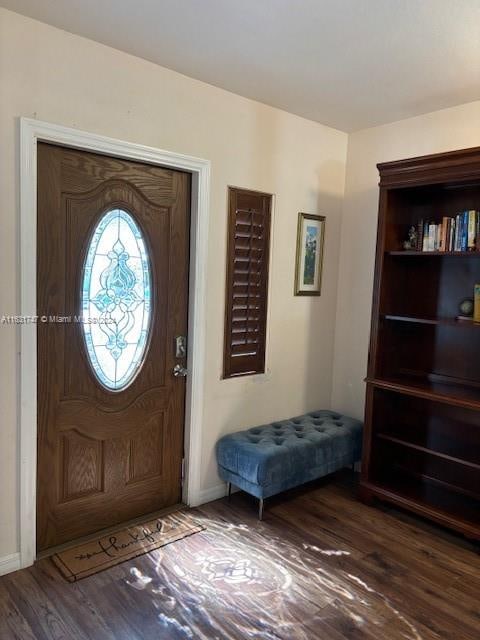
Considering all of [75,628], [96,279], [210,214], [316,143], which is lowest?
[75,628]

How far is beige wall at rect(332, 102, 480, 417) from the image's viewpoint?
336cm

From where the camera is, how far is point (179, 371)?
9.72 feet

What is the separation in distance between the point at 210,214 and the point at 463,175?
4.76ft

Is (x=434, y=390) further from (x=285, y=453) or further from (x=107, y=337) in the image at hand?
(x=107, y=337)

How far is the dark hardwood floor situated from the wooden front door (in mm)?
373

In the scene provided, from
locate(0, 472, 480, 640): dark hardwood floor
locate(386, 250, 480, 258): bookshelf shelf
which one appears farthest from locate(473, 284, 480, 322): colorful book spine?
locate(0, 472, 480, 640): dark hardwood floor

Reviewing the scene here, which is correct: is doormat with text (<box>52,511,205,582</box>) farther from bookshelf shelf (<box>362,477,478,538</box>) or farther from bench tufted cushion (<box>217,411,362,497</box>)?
bookshelf shelf (<box>362,477,478,538</box>)

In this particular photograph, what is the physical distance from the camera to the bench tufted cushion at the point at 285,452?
2.87 metres

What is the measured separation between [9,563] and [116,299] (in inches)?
55.2

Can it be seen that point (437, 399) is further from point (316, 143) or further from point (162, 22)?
point (162, 22)

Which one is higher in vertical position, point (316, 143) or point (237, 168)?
point (316, 143)

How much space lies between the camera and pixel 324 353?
3.80 metres

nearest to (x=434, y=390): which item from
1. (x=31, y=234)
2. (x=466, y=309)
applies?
(x=466, y=309)

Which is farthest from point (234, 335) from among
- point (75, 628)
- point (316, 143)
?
point (75, 628)
